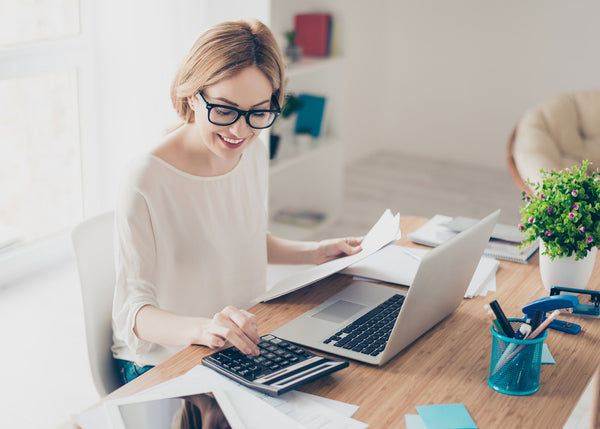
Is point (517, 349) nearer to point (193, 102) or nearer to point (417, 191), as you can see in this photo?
point (193, 102)

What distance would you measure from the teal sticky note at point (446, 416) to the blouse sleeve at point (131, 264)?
0.60 meters

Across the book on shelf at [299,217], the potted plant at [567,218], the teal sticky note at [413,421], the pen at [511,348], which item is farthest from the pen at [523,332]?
the book on shelf at [299,217]

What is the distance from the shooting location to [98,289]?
5.18 feet

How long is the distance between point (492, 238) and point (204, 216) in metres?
0.75

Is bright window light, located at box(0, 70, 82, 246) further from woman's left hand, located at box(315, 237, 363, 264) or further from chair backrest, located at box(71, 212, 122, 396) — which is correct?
woman's left hand, located at box(315, 237, 363, 264)

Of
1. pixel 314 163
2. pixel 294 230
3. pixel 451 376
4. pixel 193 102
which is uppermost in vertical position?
pixel 193 102

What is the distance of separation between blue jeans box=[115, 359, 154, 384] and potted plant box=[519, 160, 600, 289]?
2.82 ft

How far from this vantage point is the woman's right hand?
1254mm

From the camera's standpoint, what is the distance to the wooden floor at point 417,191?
4.37 m

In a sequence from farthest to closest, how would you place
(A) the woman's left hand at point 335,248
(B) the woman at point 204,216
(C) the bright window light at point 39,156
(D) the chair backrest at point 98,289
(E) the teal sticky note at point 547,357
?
(C) the bright window light at point 39,156 → (A) the woman's left hand at point 335,248 → (D) the chair backrest at point 98,289 → (B) the woman at point 204,216 → (E) the teal sticky note at point 547,357

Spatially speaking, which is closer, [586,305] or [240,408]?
[240,408]

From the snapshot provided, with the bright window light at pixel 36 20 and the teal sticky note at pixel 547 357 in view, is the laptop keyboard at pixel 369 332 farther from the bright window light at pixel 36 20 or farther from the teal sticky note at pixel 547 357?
the bright window light at pixel 36 20

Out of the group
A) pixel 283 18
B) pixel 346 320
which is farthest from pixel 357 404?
pixel 283 18

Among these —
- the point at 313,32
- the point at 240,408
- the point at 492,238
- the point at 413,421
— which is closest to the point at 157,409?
the point at 240,408
